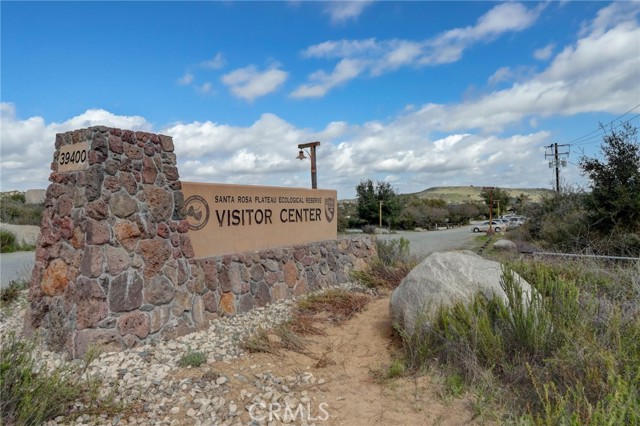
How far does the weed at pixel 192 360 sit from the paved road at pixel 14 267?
235 inches

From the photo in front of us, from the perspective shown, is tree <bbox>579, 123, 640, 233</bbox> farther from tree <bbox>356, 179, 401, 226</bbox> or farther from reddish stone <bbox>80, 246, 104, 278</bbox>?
tree <bbox>356, 179, 401, 226</bbox>

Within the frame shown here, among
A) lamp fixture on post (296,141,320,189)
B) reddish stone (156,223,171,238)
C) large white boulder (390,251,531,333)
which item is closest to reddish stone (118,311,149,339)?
Answer: reddish stone (156,223,171,238)

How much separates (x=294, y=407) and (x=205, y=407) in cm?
82

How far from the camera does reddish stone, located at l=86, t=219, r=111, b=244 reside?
5316mm

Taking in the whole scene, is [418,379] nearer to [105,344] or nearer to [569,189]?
[105,344]

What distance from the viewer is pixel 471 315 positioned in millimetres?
4680

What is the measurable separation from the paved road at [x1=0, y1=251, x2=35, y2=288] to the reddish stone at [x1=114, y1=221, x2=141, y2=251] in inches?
195

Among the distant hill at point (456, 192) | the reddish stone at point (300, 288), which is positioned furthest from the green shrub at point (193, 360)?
the distant hill at point (456, 192)

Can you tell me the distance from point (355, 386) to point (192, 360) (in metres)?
1.87

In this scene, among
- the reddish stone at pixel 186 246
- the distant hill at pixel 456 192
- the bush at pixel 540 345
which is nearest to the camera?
the bush at pixel 540 345

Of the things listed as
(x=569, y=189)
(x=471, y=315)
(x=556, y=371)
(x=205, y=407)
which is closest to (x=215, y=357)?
(x=205, y=407)

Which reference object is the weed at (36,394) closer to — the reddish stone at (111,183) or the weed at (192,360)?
the weed at (192,360)

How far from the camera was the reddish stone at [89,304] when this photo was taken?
517 cm

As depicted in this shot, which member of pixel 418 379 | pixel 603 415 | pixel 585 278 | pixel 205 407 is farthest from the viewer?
pixel 585 278
